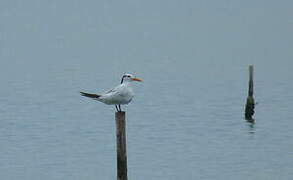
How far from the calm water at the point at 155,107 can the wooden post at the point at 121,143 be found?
6.87 meters

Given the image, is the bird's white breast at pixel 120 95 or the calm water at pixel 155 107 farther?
the calm water at pixel 155 107

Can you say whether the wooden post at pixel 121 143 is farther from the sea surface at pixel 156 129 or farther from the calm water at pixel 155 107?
the sea surface at pixel 156 129

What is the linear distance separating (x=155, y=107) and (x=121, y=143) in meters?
29.8

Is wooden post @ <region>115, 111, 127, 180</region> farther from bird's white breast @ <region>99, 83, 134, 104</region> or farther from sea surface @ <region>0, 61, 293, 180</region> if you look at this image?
sea surface @ <region>0, 61, 293, 180</region>

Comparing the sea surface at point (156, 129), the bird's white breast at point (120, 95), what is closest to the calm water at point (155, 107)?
the sea surface at point (156, 129)

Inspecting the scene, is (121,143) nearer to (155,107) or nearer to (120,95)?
(120,95)

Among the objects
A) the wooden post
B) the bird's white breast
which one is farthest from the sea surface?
the bird's white breast

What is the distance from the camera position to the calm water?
121 feet

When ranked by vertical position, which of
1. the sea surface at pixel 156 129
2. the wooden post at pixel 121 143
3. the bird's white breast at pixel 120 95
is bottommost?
the wooden post at pixel 121 143

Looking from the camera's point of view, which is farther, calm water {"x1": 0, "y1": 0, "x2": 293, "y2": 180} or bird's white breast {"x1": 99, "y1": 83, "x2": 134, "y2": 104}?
calm water {"x1": 0, "y1": 0, "x2": 293, "y2": 180}

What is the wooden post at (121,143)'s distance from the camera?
81.4ft

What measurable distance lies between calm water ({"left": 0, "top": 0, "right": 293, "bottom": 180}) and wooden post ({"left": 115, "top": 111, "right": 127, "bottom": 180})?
687 cm

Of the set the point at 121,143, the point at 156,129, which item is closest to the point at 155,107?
the point at 156,129

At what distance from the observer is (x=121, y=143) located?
2572cm
